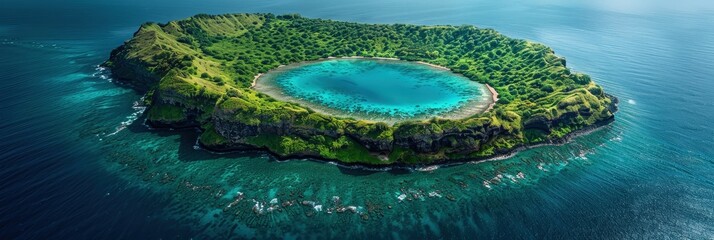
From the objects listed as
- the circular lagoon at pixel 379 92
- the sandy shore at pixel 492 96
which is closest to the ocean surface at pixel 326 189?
the sandy shore at pixel 492 96

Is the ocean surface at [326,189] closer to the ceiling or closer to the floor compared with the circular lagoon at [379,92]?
closer to the floor

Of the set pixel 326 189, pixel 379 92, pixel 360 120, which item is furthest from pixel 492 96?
pixel 326 189

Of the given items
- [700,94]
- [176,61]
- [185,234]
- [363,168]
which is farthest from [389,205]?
[700,94]

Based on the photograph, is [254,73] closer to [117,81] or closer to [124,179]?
[117,81]

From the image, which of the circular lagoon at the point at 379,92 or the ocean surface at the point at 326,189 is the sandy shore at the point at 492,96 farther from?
the ocean surface at the point at 326,189

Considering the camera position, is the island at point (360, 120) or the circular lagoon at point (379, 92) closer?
the island at point (360, 120)

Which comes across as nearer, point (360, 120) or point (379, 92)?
point (360, 120)

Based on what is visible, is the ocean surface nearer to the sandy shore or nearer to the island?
the island

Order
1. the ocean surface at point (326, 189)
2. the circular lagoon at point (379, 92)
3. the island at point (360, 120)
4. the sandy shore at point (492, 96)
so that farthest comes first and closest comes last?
1. the sandy shore at point (492, 96)
2. the circular lagoon at point (379, 92)
3. the island at point (360, 120)
4. the ocean surface at point (326, 189)

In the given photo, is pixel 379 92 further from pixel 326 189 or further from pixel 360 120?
pixel 326 189
